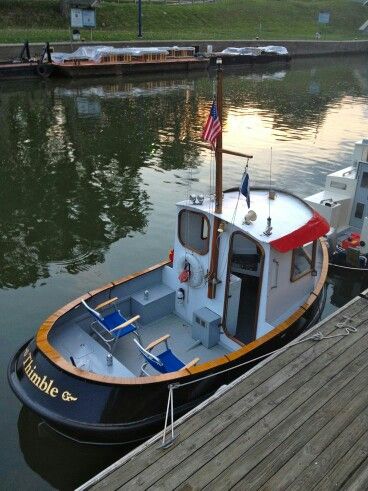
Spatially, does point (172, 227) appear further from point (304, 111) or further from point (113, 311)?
point (304, 111)

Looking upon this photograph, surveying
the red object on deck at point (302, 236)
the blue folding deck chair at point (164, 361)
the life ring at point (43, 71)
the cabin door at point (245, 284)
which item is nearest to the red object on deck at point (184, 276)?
the cabin door at point (245, 284)

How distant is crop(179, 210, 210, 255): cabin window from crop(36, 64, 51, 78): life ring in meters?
34.5

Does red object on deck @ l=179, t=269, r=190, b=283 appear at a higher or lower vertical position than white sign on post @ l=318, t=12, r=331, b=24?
lower

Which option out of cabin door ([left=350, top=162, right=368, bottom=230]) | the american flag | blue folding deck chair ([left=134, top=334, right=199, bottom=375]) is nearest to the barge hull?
cabin door ([left=350, top=162, right=368, bottom=230])

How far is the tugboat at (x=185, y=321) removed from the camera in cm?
725

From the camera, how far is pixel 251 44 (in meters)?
60.2

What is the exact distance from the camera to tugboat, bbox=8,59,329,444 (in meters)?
7.25

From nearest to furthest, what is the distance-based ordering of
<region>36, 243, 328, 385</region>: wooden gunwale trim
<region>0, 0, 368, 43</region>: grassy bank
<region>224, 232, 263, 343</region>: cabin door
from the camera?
1. <region>36, 243, 328, 385</region>: wooden gunwale trim
2. <region>224, 232, 263, 343</region>: cabin door
3. <region>0, 0, 368, 43</region>: grassy bank

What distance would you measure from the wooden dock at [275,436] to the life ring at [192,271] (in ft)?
6.95

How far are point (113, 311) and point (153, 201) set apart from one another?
9.17 m

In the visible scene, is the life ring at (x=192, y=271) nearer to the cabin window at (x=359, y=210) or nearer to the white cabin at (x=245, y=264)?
the white cabin at (x=245, y=264)

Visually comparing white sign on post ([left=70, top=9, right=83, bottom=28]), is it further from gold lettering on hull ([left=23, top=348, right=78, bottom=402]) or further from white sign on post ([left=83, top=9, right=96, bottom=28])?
gold lettering on hull ([left=23, top=348, right=78, bottom=402])

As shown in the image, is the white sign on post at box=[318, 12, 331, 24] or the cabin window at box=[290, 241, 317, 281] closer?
the cabin window at box=[290, 241, 317, 281]

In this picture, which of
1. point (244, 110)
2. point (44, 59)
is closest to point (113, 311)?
point (244, 110)
